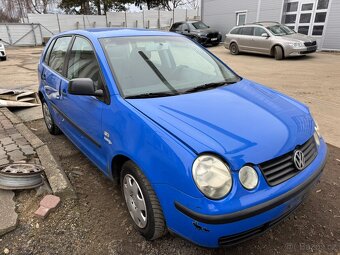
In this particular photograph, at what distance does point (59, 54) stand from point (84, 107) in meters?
1.38

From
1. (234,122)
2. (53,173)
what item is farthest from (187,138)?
(53,173)

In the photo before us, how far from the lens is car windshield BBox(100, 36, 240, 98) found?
2596 millimetres

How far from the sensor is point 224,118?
2.15 metres

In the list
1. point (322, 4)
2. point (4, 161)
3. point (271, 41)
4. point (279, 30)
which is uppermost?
point (322, 4)

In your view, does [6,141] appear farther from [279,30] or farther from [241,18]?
[241,18]

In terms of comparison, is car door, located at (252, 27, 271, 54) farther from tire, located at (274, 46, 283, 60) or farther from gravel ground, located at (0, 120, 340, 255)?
gravel ground, located at (0, 120, 340, 255)

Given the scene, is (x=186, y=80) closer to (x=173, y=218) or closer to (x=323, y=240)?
(x=173, y=218)

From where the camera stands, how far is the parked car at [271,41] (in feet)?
39.3

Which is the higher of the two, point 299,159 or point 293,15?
point 293,15

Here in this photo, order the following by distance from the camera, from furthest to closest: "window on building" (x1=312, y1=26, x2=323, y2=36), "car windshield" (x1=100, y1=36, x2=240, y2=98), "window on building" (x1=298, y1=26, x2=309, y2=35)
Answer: "window on building" (x1=298, y1=26, x2=309, y2=35), "window on building" (x1=312, y1=26, x2=323, y2=36), "car windshield" (x1=100, y1=36, x2=240, y2=98)

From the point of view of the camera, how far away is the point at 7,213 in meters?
2.62

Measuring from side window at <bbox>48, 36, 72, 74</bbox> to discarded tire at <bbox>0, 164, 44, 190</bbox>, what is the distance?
1334 millimetres

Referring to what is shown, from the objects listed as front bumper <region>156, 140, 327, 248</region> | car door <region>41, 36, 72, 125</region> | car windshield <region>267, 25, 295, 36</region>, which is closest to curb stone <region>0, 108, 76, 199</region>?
car door <region>41, 36, 72, 125</region>

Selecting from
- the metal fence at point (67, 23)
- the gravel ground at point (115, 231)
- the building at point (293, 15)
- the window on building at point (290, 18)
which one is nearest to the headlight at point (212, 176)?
the gravel ground at point (115, 231)
